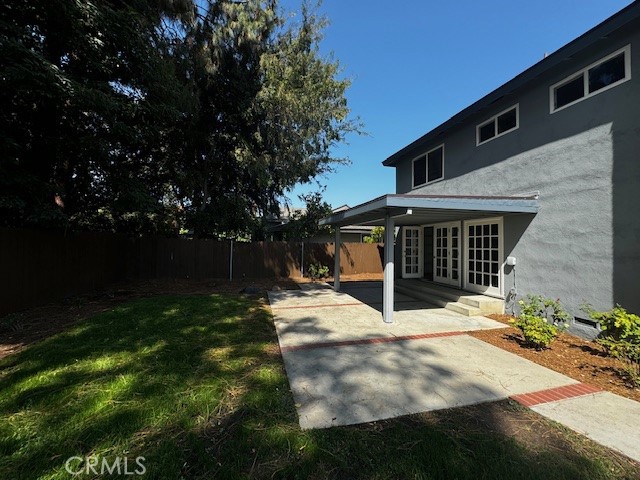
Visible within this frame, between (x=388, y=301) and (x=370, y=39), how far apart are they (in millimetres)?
9270

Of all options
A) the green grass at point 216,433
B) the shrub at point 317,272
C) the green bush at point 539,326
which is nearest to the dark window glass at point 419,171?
the shrub at point 317,272

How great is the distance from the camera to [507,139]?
282 inches

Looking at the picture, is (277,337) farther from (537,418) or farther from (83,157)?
(83,157)

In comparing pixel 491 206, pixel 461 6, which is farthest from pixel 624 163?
pixel 461 6

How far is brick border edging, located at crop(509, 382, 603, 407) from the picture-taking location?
3.17 meters

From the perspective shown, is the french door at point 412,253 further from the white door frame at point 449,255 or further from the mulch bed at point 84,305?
the mulch bed at point 84,305

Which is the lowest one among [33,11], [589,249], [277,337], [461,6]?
[277,337]

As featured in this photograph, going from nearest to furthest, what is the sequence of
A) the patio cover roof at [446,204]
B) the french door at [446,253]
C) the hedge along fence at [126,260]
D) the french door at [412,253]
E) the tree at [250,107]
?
the patio cover roof at [446,204], the hedge along fence at [126,260], the french door at [446,253], the tree at [250,107], the french door at [412,253]

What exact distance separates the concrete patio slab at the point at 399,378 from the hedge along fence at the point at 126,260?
6.29m

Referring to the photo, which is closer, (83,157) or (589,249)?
(589,249)

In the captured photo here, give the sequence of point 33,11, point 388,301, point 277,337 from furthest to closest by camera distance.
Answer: point 388,301, point 33,11, point 277,337

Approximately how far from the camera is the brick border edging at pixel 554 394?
317 centimetres

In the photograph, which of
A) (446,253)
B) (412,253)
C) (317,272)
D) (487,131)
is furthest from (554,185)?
(317,272)

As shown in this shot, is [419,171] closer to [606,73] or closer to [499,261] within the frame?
[499,261]
